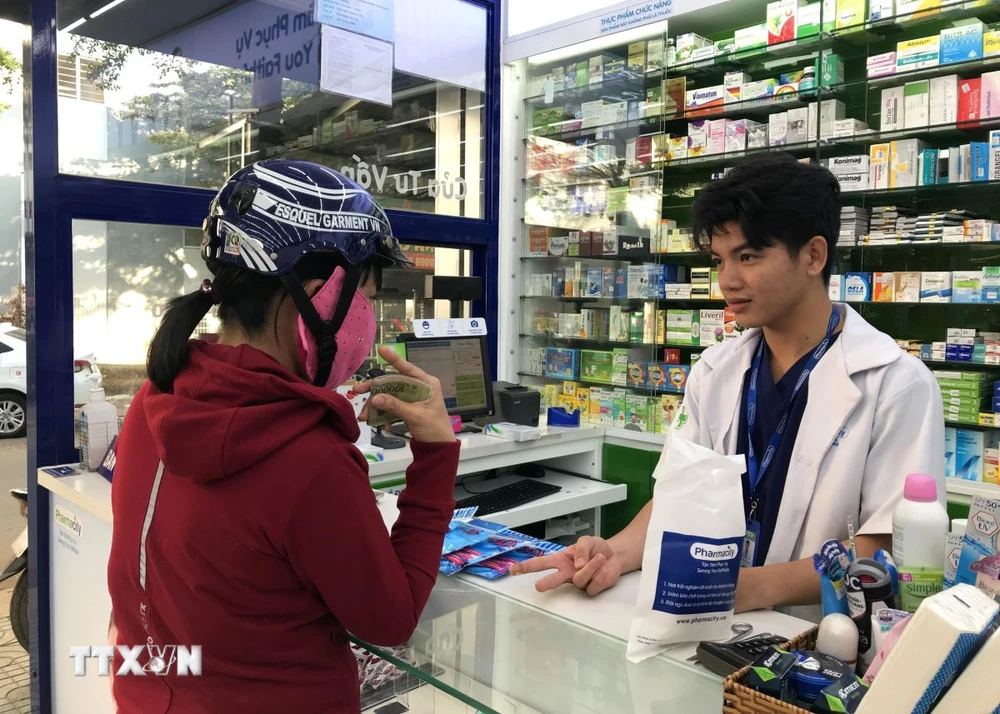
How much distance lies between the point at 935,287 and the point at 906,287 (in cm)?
12

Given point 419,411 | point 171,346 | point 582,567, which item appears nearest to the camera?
point 171,346

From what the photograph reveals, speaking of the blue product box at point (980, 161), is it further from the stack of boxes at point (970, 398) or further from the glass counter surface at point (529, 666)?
the glass counter surface at point (529, 666)

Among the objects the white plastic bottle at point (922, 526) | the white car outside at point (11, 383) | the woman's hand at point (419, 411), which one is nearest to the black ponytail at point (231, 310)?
the woman's hand at point (419, 411)

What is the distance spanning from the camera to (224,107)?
3.37 meters

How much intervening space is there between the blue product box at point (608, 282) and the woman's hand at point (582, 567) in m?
3.28

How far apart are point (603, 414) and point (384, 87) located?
A: 2269 millimetres

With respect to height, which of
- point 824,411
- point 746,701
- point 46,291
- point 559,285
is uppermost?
point 559,285

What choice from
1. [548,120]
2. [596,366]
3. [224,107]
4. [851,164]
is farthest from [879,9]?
[224,107]

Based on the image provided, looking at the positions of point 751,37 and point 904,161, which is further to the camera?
point 751,37

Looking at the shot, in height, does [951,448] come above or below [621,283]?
→ below

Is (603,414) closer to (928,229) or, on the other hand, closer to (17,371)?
(928,229)

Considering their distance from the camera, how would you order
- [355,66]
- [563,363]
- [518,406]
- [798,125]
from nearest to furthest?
[518,406]
[355,66]
[798,125]
[563,363]

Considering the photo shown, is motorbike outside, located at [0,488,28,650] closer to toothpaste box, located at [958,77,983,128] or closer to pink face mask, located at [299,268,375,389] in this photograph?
pink face mask, located at [299,268,375,389]

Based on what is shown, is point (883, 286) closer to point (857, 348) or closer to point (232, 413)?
point (857, 348)
